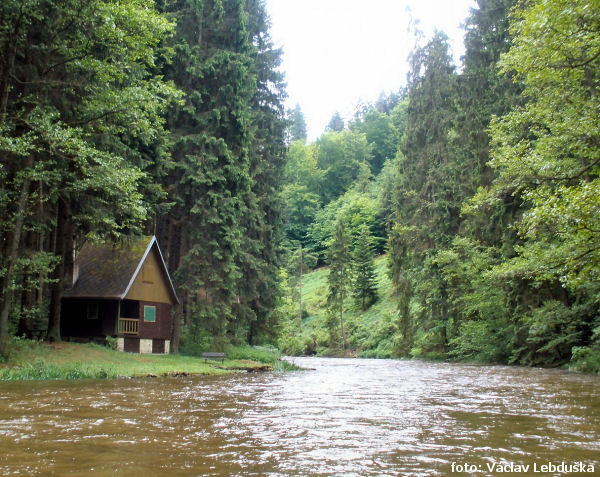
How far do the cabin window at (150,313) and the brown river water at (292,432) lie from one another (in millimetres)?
14923

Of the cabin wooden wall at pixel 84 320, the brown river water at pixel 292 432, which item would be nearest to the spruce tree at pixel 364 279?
the cabin wooden wall at pixel 84 320

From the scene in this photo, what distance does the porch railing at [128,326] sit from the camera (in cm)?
2581

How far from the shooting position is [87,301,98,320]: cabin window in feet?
87.0

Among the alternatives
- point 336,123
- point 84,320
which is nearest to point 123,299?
point 84,320

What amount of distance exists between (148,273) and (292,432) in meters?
21.3

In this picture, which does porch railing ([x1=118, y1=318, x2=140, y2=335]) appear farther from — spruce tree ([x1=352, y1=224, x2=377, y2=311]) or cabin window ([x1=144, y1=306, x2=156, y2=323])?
spruce tree ([x1=352, y1=224, x2=377, y2=311])

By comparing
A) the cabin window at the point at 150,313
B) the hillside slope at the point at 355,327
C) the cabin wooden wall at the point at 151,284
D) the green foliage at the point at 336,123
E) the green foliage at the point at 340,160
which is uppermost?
the green foliage at the point at 336,123

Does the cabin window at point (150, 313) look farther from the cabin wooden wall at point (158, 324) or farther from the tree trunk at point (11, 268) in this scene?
the tree trunk at point (11, 268)

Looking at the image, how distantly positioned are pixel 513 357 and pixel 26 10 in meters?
23.3

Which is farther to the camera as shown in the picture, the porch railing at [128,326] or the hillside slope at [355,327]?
the hillside slope at [355,327]

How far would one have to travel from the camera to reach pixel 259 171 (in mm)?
31016

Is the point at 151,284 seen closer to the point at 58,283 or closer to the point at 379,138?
the point at 58,283

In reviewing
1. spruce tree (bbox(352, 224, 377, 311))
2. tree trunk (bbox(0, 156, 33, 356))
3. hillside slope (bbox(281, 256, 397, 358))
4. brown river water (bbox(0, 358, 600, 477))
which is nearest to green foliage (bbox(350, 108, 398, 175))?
hillside slope (bbox(281, 256, 397, 358))

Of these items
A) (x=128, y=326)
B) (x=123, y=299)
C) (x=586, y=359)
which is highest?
(x=123, y=299)
